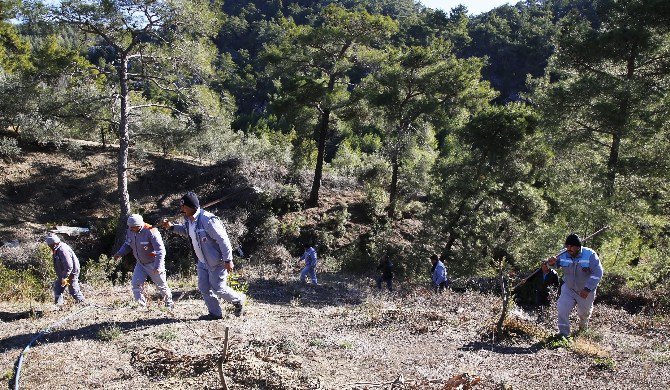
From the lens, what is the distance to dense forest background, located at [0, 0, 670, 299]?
47.6ft

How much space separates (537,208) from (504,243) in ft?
5.70

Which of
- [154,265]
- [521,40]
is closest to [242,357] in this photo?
[154,265]

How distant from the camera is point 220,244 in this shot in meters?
6.42

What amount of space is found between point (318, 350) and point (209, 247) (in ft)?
6.36

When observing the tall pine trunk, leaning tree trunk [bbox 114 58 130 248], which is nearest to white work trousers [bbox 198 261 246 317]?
leaning tree trunk [bbox 114 58 130 248]

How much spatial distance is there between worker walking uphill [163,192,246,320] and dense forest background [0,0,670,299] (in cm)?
1118

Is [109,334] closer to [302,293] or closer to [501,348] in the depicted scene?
[501,348]

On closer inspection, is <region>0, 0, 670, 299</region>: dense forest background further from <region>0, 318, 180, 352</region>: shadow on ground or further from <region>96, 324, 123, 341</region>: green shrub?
<region>96, 324, 123, 341</region>: green shrub

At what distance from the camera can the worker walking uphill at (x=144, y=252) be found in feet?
25.2

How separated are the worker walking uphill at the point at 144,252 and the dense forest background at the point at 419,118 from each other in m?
10.0

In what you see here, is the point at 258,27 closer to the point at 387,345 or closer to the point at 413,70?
the point at 413,70

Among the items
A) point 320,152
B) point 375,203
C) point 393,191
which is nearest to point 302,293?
point 320,152

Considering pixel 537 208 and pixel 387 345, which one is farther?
pixel 537 208

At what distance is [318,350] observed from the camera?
20.0 ft
